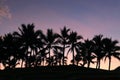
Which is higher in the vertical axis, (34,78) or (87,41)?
(87,41)

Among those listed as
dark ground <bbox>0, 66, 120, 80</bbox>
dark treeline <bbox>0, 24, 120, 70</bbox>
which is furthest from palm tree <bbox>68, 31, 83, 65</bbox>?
dark ground <bbox>0, 66, 120, 80</bbox>

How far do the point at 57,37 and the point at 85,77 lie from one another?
3784cm

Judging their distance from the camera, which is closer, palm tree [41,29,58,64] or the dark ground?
the dark ground

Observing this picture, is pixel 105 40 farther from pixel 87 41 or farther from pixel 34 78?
pixel 34 78

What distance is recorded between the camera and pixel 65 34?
63844mm

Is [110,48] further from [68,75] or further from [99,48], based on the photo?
[68,75]

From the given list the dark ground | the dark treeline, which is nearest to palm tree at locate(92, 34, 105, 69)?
the dark treeline

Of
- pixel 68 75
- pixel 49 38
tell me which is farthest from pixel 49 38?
pixel 68 75

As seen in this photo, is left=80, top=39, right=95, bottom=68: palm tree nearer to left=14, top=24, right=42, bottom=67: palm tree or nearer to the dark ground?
left=14, top=24, right=42, bottom=67: palm tree

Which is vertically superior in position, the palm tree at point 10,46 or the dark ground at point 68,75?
the palm tree at point 10,46

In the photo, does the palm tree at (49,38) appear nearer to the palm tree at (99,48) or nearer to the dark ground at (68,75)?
the palm tree at (99,48)

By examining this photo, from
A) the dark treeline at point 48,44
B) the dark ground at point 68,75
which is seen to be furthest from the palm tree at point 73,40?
the dark ground at point 68,75

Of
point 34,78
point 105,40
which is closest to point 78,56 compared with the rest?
point 105,40

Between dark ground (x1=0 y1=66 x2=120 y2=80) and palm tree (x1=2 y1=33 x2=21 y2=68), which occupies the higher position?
palm tree (x1=2 y1=33 x2=21 y2=68)
